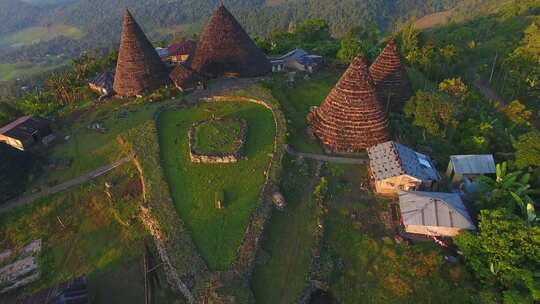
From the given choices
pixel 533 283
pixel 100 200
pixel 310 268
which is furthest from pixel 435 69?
pixel 100 200

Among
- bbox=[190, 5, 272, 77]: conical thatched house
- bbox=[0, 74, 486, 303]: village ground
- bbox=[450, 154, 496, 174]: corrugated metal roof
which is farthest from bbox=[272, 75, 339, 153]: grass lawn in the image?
bbox=[450, 154, 496, 174]: corrugated metal roof

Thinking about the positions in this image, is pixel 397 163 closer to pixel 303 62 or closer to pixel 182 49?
pixel 303 62

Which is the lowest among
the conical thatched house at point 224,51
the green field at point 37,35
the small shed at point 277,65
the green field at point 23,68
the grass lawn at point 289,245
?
the green field at point 23,68

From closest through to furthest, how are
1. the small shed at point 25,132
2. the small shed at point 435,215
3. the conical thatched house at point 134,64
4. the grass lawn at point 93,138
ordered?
1. the small shed at point 435,215
2. the grass lawn at point 93,138
3. the small shed at point 25,132
4. the conical thatched house at point 134,64

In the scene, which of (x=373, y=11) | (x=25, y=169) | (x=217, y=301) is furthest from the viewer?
(x=373, y=11)

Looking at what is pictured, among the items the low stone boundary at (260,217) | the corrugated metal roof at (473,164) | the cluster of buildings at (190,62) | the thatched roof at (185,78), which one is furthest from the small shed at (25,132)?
the corrugated metal roof at (473,164)

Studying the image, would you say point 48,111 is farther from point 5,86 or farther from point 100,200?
point 5,86

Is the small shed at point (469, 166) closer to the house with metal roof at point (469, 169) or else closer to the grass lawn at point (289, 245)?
the house with metal roof at point (469, 169)
